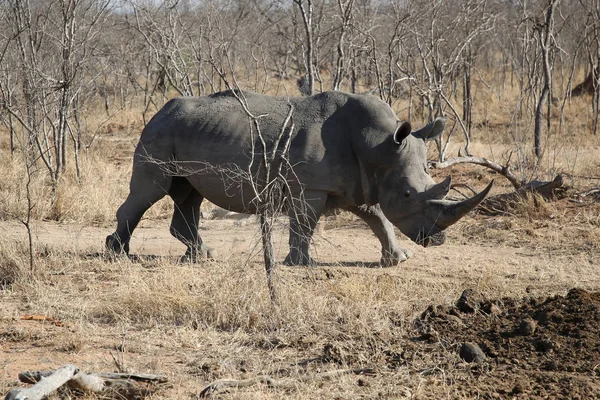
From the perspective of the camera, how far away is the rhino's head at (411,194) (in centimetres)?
793

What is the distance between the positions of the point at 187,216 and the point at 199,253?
23.0 inches

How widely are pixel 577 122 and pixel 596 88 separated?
1.54 metres

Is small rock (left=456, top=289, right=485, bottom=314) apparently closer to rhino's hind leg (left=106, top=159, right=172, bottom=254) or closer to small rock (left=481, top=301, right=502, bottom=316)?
small rock (left=481, top=301, right=502, bottom=316)

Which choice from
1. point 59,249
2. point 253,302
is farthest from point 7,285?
point 253,302

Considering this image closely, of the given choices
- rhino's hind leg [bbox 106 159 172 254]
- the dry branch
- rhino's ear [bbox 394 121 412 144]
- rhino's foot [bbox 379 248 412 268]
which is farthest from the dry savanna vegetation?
rhino's ear [bbox 394 121 412 144]

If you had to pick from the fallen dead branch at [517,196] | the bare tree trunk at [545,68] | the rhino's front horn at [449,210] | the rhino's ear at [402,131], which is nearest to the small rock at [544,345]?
the rhino's front horn at [449,210]

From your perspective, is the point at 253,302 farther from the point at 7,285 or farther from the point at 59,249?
the point at 59,249

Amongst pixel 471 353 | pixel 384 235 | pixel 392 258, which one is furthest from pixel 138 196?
pixel 471 353

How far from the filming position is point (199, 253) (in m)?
8.84

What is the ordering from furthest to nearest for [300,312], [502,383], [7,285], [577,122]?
[577,122] → [7,285] → [300,312] → [502,383]

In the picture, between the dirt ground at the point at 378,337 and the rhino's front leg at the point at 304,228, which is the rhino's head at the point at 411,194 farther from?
the rhino's front leg at the point at 304,228

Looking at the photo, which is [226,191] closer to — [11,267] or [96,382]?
[11,267]

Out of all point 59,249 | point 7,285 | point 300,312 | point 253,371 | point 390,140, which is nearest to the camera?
point 253,371

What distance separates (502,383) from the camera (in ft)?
16.0
